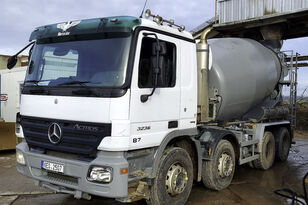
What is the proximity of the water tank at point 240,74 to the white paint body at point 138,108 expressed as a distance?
107cm

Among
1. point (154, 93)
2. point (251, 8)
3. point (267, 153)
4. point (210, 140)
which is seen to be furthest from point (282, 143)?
point (251, 8)

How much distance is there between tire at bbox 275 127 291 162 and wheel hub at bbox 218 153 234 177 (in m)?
2.80

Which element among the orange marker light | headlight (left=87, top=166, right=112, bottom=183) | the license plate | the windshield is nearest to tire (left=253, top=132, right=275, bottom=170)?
the orange marker light

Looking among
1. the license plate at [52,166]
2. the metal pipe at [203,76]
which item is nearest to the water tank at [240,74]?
the metal pipe at [203,76]

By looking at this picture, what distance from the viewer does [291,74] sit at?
838cm

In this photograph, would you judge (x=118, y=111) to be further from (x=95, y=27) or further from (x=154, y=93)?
(x=95, y=27)

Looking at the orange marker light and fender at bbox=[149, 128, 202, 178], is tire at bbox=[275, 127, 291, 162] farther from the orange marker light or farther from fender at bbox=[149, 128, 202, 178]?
the orange marker light

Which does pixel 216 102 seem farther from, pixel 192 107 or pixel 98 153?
pixel 98 153

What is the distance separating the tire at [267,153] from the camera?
7.17 metres

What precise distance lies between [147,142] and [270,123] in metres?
4.67

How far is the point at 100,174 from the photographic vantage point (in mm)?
3531

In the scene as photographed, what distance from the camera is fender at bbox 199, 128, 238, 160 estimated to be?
17.1ft

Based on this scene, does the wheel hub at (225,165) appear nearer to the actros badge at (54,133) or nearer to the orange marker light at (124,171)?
the orange marker light at (124,171)

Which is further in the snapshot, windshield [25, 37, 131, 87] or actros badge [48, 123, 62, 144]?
actros badge [48, 123, 62, 144]
